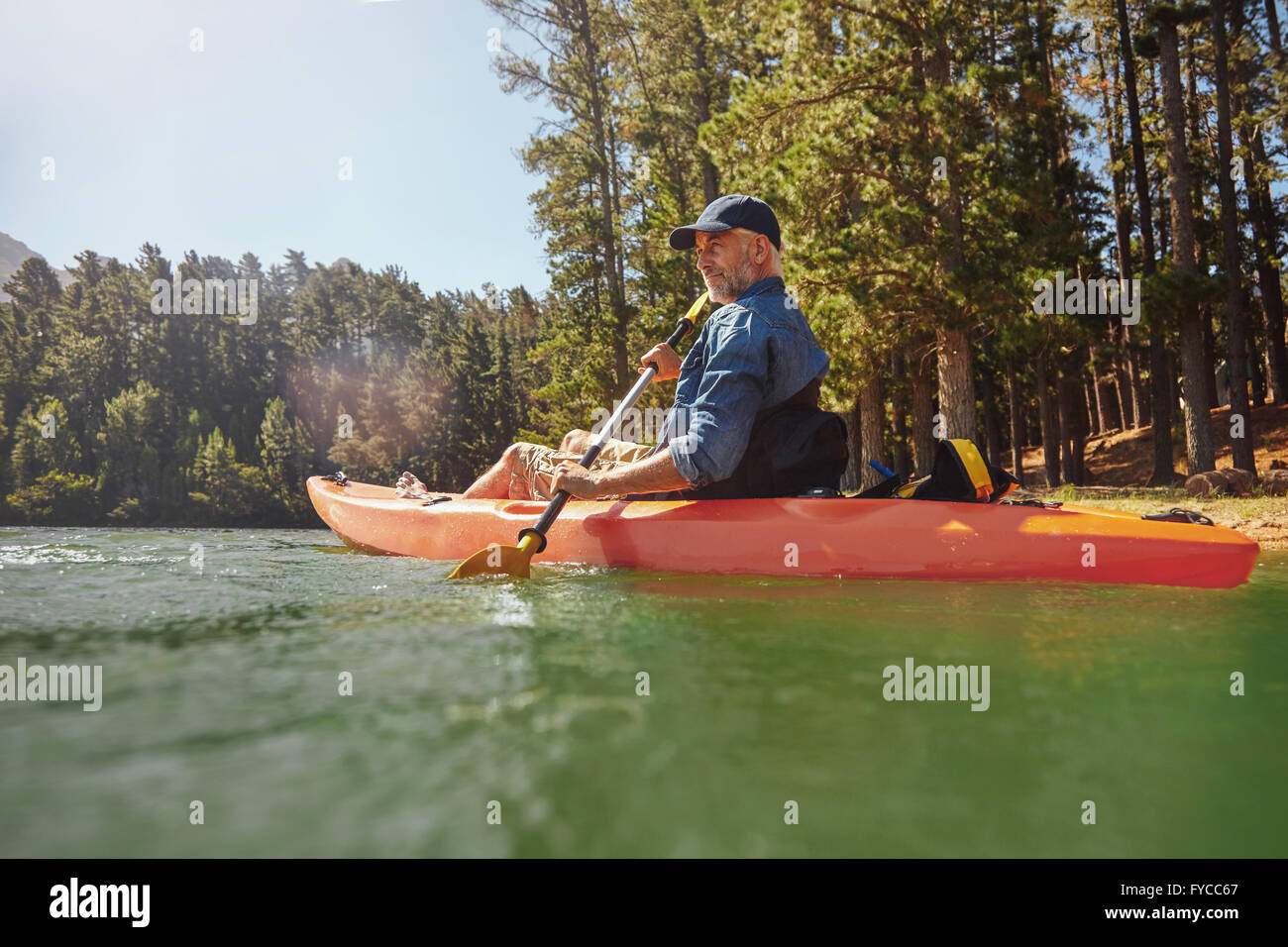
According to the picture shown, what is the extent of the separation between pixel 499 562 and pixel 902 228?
10.4 meters

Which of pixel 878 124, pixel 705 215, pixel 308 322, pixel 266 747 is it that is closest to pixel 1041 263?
pixel 878 124

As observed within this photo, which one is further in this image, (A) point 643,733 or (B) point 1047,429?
(B) point 1047,429

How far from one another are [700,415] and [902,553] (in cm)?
114

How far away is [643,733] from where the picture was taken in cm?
157

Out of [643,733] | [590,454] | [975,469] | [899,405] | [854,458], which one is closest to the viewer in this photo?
[643,733]

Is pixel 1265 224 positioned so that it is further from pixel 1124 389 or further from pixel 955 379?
pixel 955 379

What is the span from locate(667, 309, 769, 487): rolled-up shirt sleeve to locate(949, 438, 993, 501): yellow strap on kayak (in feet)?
3.50

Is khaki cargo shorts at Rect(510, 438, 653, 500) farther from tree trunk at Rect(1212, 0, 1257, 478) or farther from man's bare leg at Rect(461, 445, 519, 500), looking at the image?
tree trunk at Rect(1212, 0, 1257, 478)

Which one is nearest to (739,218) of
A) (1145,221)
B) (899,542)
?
(899,542)

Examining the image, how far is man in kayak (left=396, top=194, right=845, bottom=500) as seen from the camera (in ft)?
11.7
